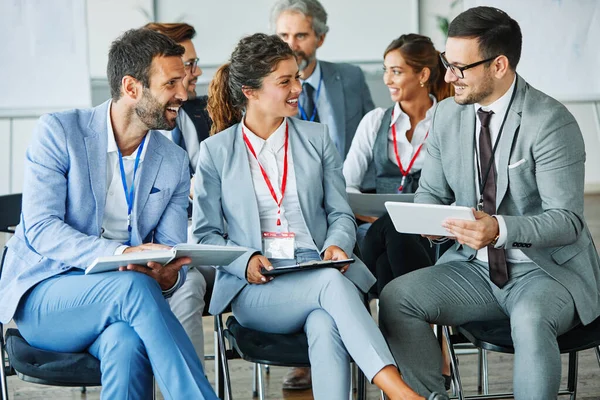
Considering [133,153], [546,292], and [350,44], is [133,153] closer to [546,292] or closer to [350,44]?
[546,292]

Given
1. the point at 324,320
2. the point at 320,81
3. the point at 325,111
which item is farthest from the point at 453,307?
the point at 320,81

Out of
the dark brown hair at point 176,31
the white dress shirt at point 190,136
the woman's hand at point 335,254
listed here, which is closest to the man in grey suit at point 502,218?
the woman's hand at point 335,254

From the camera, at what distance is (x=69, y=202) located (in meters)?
2.71

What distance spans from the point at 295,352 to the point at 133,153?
0.89 m

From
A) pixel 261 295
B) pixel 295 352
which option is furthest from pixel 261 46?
pixel 295 352

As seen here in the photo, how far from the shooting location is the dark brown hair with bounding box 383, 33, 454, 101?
3840 mm

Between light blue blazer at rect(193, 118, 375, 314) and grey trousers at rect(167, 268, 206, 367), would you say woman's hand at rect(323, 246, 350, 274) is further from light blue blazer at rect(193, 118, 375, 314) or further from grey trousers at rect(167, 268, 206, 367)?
grey trousers at rect(167, 268, 206, 367)

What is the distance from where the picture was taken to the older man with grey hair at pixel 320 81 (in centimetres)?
412

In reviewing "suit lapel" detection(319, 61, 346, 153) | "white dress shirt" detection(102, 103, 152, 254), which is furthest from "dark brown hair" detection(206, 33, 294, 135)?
"suit lapel" detection(319, 61, 346, 153)

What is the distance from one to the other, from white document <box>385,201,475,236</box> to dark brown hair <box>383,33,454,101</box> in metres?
1.43

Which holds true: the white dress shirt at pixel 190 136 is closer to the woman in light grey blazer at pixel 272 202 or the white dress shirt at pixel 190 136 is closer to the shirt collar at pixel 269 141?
the woman in light grey blazer at pixel 272 202

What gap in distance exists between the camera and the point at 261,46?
9.89 ft

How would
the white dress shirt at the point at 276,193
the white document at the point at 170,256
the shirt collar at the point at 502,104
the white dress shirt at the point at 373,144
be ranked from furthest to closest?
the white dress shirt at the point at 373,144
the white dress shirt at the point at 276,193
the shirt collar at the point at 502,104
the white document at the point at 170,256

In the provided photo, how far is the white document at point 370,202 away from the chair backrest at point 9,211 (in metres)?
1.33
